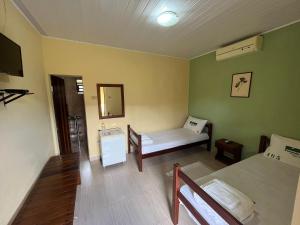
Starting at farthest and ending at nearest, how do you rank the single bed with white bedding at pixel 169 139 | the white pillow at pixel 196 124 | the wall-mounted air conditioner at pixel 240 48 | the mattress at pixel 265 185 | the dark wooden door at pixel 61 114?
the white pillow at pixel 196 124 → the dark wooden door at pixel 61 114 → the single bed with white bedding at pixel 169 139 → the wall-mounted air conditioner at pixel 240 48 → the mattress at pixel 265 185

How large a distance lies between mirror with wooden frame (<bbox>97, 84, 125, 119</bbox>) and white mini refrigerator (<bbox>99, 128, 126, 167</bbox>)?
495 millimetres

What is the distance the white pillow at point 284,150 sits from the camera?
6.29ft

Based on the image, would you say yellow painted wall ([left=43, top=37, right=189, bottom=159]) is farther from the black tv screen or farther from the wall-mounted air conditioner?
the black tv screen

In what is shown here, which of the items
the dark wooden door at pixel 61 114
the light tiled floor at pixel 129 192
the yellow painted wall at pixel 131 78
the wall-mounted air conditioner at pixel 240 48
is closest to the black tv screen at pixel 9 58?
the yellow painted wall at pixel 131 78

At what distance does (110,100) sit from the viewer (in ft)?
10.1

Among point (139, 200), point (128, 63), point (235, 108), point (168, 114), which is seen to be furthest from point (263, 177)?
point (128, 63)

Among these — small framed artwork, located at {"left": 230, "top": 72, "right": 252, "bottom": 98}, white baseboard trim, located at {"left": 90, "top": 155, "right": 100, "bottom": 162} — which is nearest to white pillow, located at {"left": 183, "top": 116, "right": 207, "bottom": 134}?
small framed artwork, located at {"left": 230, "top": 72, "right": 252, "bottom": 98}

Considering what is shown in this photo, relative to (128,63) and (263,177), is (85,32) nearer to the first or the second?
(128,63)

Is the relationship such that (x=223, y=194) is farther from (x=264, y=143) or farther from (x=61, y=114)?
(x=61, y=114)

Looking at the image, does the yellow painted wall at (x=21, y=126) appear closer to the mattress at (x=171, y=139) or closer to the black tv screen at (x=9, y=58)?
the black tv screen at (x=9, y=58)

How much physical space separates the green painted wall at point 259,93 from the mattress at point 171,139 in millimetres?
542

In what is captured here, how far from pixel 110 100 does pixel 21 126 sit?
1732 millimetres

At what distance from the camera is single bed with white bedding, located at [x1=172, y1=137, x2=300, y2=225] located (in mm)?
1181

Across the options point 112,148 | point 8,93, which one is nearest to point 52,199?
point 8,93
